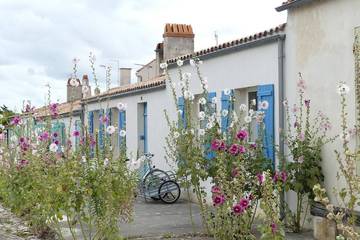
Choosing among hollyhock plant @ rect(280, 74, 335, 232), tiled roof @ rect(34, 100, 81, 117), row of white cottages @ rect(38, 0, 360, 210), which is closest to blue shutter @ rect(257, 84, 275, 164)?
row of white cottages @ rect(38, 0, 360, 210)

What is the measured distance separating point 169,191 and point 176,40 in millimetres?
6000

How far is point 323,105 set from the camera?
836cm

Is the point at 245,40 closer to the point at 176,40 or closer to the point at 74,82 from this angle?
the point at 74,82

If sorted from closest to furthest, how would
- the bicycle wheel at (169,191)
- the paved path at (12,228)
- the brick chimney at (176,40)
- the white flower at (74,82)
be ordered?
the white flower at (74,82) → the paved path at (12,228) → the bicycle wheel at (169,191) → the brick chimney at (176,40)

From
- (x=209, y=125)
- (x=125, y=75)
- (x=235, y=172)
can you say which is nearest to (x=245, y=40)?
(x=209, y=125)

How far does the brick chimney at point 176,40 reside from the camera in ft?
54.5

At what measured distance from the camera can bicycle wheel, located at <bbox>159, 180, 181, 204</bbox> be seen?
40.4 feet

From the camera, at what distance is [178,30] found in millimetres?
16953

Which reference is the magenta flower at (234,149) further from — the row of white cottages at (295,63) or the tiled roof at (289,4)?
the tiled roof at (289,4)

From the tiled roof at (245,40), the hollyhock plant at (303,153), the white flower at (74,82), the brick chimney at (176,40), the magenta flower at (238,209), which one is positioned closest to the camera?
the magenta flower at (238,209)

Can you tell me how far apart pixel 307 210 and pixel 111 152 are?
3483 mm

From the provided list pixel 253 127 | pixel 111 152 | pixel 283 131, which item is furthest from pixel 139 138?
pixel 111 152

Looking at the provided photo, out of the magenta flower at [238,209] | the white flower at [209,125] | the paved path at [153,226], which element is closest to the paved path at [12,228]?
the paved path at [153,226]

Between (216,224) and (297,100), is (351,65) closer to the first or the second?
(297,100)
